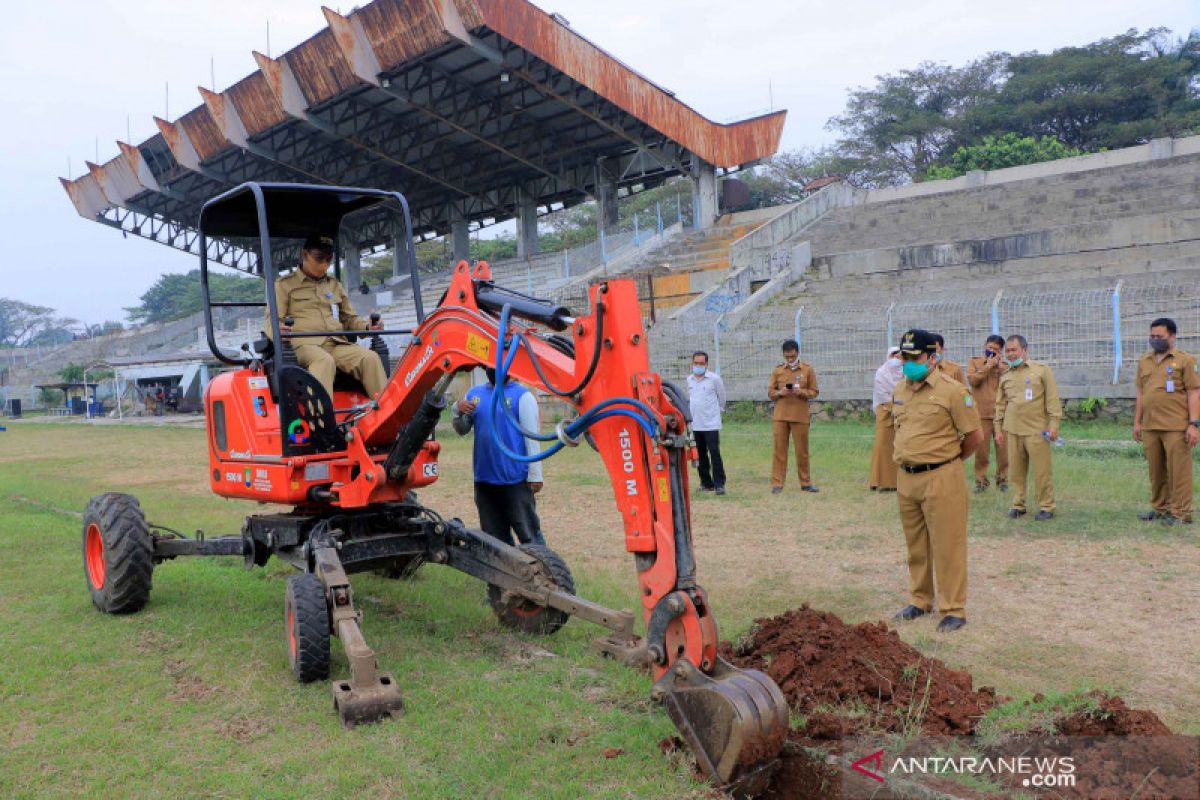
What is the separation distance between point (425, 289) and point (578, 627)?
34.7 meters

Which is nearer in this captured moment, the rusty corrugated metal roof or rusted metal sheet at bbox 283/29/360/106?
the rusty corrugated metal roof

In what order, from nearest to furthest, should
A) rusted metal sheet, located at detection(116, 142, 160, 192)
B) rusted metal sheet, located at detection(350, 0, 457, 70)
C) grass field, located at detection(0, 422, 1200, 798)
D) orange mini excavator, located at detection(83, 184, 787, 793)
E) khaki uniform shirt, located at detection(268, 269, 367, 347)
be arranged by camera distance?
orange mini excavator, located at detection(83, 184, 787, 793) < grass field, located at detection(0, 422, 1200, 798) < khaki uniform shirt, located at detection(268, 269, 367, 347) < rusted metal sheet, located at detection(350, 0, 457, 70) < rusted metal sheet, located at detection(116, 142, 160, 192)

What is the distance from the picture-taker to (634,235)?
3353 centimetres

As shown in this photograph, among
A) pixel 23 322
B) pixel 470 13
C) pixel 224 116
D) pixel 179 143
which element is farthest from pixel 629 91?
pixel 23 322

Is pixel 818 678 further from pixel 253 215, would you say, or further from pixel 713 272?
pixel 713 272

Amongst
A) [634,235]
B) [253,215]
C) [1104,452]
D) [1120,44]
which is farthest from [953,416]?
[1120,44]

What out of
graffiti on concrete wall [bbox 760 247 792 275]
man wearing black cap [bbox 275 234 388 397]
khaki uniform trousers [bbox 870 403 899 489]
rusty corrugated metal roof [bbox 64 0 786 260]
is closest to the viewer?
man wearing black cap [bbox 275 234 388 397]

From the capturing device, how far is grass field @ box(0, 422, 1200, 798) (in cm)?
424

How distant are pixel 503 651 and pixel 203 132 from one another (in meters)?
34.8

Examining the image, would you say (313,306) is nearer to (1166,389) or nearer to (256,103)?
(1166,389)

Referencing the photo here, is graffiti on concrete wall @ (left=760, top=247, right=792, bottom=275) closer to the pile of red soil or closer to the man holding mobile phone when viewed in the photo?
the man holding mobile phone

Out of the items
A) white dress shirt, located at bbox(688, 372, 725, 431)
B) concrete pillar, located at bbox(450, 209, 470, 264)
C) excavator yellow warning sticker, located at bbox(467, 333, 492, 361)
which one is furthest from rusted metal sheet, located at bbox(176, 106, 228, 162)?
excavator yellow warning sticker, located at bbox(467, 333, 492, 361)

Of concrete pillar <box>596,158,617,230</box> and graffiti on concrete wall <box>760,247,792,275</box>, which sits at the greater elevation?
concrete pillar <box>596,158,617,230</box>

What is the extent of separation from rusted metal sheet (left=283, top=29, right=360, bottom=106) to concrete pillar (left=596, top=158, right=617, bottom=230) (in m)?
11.3
